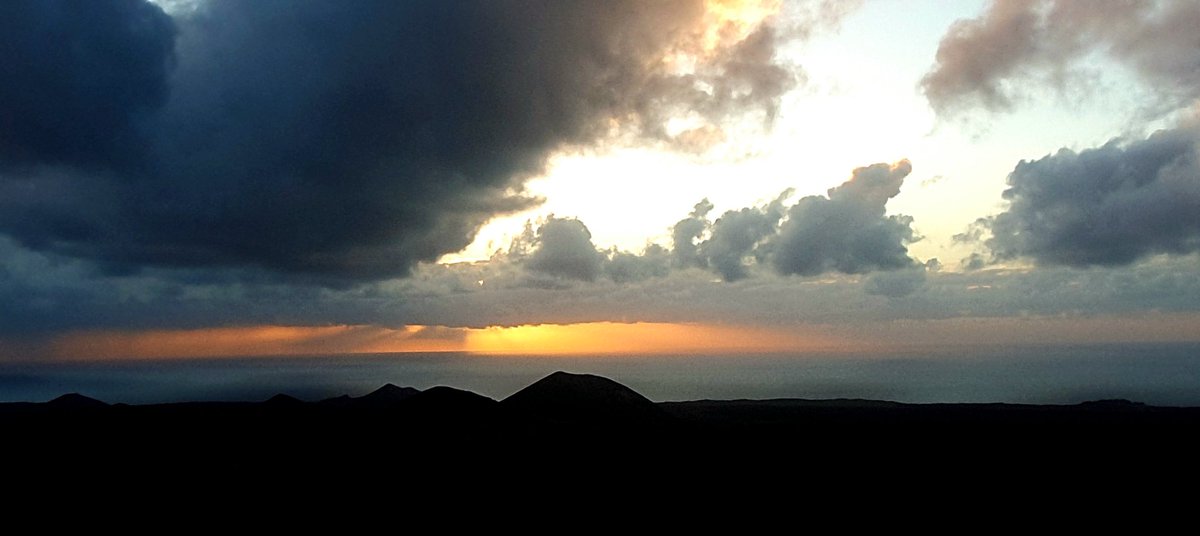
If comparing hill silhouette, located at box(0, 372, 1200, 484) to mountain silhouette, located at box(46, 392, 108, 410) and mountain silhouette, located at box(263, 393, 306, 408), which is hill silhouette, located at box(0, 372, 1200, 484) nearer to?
mountain silhouette, located at box(263, 393, 306, 408)

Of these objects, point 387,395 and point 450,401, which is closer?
point 450,401

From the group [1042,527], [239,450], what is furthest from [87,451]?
[1042,527]

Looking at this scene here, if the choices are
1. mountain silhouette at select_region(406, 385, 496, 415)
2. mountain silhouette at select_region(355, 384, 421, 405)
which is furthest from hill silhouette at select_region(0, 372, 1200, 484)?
mountain silhouette at select_region(355, 384, 421, 405)

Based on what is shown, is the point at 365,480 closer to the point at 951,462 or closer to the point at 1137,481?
the point at 951,462

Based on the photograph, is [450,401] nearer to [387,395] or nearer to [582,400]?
[582,400]

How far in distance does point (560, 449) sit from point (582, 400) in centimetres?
3372

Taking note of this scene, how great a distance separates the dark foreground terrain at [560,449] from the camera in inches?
2778

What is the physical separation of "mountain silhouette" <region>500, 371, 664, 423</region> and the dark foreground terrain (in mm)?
355

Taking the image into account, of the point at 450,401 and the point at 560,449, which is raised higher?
the point at 450,401

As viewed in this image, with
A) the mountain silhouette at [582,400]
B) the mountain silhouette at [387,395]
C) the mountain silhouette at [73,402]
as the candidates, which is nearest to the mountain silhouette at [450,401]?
the mountain silhouette at [582,400]

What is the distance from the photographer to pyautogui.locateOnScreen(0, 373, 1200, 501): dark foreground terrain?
70562mm

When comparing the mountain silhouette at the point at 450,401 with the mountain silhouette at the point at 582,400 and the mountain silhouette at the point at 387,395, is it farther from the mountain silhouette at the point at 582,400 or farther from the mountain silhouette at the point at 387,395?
the mountain silhouette at the point at 387,395

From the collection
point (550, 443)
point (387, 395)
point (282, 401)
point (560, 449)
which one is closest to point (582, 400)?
point (550, 443)

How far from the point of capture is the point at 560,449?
81938 millimetres
